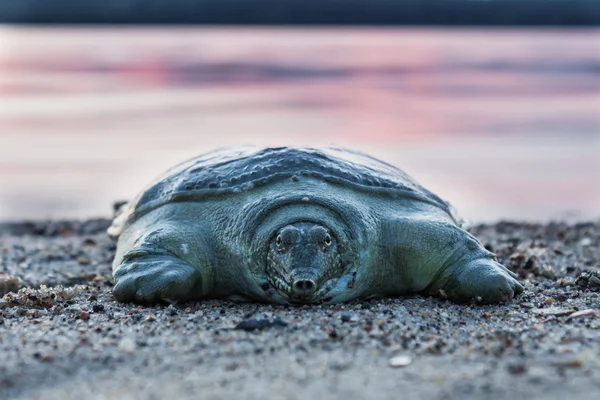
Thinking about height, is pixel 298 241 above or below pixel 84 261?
above

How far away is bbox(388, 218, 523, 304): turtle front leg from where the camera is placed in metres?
4.69

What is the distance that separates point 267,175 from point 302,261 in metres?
0.72

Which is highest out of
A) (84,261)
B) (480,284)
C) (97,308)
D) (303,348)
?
(480,284)

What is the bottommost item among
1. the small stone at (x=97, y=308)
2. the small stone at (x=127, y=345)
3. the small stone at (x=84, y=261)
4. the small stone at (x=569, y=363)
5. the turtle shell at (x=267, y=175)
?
the small stone at (x=84, y=261)

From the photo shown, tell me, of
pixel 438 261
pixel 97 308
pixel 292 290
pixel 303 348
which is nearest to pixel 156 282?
pixel 97 308

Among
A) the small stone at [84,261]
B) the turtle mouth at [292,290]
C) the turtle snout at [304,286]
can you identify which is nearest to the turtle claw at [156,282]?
the turtle mouth at [292,290]

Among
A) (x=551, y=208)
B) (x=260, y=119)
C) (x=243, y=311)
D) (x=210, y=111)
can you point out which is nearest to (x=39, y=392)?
(x=243, y=311)

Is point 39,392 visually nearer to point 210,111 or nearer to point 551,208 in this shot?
point 551,208

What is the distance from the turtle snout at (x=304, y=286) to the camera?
426 cm

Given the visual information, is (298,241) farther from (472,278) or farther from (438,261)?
(472,278)

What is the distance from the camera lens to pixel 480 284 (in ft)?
15.1

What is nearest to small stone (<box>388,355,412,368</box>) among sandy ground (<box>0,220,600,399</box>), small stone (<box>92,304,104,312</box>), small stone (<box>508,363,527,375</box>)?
sandy ground (<box>0,220,600,399</box>)

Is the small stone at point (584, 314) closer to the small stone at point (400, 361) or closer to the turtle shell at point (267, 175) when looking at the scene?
the small stone at point (400, 361)

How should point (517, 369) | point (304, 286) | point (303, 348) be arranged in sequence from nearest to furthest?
point (517, 369)
point (303, 348)
point (304, 286)
